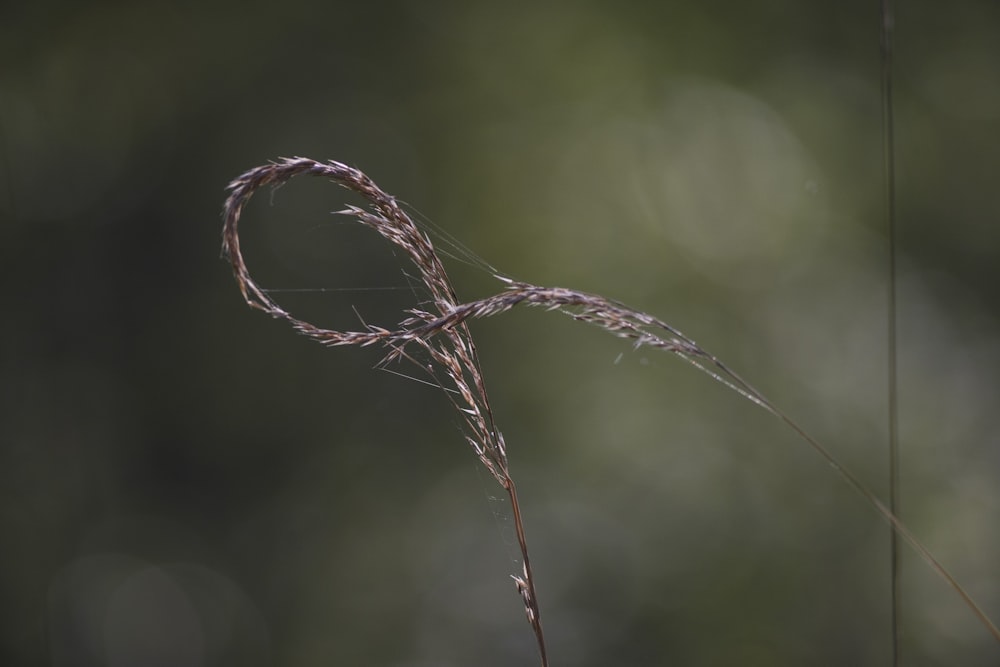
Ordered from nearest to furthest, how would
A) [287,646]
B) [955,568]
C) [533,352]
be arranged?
1. [955,568]
2. [287,646]
3. [533,352]

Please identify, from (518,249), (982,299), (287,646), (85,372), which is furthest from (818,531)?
(85,372)

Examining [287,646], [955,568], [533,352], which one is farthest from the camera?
[533,352]

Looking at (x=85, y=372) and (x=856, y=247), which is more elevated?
(x=856, y=247)

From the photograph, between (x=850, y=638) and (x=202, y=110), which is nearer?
(x=850, y=638)

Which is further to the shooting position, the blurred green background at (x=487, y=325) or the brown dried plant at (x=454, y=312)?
the blurred green background at (x=487, y=325)

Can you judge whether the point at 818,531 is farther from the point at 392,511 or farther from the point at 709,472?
the point at 392,511

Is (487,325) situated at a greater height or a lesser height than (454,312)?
lesser

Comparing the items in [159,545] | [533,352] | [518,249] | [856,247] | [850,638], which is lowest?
[159,545]

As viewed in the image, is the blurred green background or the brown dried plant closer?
the brown dried plant
